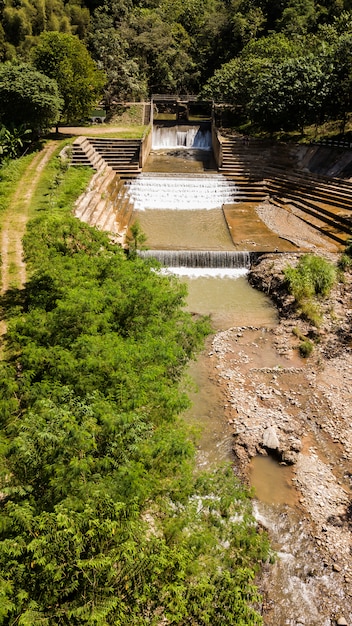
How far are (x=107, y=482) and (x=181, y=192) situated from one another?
2671 centimetres

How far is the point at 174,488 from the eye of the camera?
8.06 m

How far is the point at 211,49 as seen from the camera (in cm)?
5700

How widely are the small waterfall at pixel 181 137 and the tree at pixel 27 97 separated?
50.9ft

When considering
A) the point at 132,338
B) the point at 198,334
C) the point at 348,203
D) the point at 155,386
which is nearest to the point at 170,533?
the point at 155,386

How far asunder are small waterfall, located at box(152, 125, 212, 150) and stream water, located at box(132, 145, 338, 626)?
15.8 metres

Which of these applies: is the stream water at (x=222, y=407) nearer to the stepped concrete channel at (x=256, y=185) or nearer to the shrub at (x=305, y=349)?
the stepped concrete channel at (x=256, y=185)

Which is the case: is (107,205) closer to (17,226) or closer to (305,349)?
(17,226)

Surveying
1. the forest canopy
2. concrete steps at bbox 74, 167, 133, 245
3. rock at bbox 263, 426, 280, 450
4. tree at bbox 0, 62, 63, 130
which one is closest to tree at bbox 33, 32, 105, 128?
the forest canopy

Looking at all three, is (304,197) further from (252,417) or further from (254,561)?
(254,561)

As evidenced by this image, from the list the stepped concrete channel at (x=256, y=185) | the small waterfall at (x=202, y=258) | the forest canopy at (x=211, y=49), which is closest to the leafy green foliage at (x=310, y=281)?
the stepped concrete channel at (x=256, y=185)

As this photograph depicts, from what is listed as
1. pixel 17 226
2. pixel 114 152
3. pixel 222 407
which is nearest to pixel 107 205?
pixel 17 226

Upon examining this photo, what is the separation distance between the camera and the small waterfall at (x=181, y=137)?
45219 mm

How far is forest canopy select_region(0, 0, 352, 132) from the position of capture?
3362 cm

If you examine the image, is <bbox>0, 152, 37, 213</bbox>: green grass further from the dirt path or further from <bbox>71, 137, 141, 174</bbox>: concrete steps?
<bbox>71, 137, 141, 174</bbox>: concrete steps
